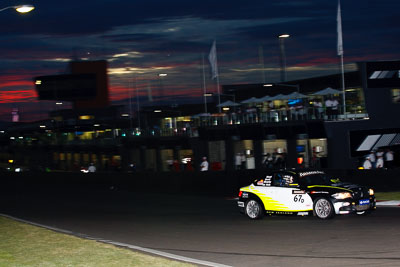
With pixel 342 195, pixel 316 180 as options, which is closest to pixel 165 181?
pixel 316 180

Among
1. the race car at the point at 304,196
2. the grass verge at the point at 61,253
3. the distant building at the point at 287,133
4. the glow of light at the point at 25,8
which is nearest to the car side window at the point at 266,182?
the race car at the point at 304,196

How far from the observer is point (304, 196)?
16.5 metres

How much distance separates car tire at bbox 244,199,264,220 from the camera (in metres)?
17.4

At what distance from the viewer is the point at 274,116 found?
42375 millimetres

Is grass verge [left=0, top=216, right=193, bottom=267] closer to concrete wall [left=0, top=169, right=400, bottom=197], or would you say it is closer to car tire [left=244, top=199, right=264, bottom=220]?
car tire [left=244, top=199, right=264, bottom=220]

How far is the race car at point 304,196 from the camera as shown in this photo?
52.0ft

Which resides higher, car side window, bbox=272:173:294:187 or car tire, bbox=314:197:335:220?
car side window, bbox=272:173:294:187

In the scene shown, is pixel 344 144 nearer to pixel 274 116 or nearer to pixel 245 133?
pixel 274 116

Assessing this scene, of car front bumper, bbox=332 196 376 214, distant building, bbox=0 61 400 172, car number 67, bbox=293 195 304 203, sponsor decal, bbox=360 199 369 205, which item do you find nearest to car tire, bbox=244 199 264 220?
car number 67, bbox=293 195 304 203

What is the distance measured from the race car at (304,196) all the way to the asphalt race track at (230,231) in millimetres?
300

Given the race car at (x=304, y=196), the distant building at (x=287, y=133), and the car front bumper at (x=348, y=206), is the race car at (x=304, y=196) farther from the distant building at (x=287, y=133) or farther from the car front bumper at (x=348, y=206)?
the distant building at (x=287, y=133)

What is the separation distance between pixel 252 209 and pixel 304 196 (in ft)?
5.86

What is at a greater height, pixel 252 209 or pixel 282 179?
pixel 282 179

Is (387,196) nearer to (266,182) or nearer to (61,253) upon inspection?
(266,182)
